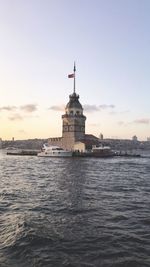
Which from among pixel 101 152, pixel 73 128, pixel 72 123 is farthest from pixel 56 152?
pixel 72 123

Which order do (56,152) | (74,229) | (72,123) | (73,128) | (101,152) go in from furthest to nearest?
(72,123) → (73,128) → (101,152) → (56,152) → (74,229)

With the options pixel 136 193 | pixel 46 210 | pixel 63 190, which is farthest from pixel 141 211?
pixel 63 190

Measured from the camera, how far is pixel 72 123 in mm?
117625

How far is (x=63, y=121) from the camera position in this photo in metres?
121

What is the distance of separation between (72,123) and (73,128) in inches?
73.5

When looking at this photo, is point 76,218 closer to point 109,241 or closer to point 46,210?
point 46,210

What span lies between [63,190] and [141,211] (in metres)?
10.8

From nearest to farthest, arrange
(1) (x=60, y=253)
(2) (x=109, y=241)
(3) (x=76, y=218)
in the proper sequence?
(1) (x=60, y=253), (2) (x=109, y=241), (3) (x=76, y=218)

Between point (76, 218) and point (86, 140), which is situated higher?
point (86, 140)

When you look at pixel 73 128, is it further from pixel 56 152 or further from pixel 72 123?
pixel 56 152

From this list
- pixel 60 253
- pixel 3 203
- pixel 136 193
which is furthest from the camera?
pixel 136 193

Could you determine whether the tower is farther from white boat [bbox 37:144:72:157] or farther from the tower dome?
white boat [bbox 37:144:72:157]

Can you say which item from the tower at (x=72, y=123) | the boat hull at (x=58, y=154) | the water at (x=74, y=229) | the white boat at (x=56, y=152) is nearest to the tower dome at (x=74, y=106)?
the tower at (x=72, y=123)

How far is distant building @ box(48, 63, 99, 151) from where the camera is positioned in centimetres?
11588
